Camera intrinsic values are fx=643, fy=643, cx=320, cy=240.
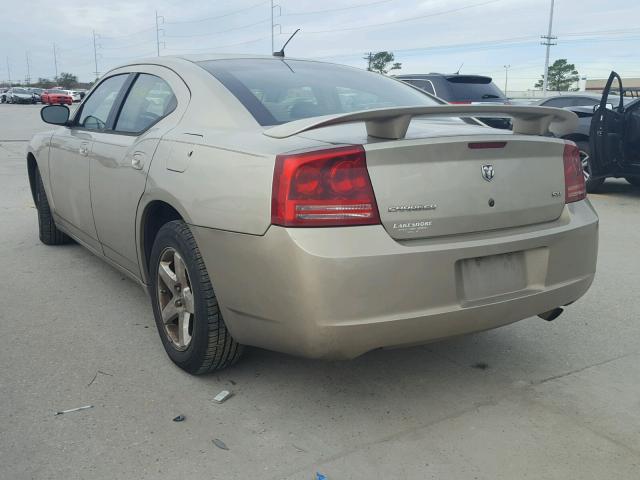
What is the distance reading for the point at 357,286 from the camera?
7.78 feet

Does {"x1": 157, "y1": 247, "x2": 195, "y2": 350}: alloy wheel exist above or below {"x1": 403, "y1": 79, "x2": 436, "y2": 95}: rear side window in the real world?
below

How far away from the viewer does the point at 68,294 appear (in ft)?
14.4

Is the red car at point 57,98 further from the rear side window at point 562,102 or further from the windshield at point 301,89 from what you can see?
the windshield at point 301,89

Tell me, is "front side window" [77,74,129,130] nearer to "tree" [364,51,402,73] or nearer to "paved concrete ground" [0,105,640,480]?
"paved concrete ground" [0,105,640,480]

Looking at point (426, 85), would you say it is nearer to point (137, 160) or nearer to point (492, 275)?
point (137, 160)

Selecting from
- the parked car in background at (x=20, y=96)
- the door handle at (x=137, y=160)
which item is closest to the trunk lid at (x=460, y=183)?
the door handle at (x=137, y=160)

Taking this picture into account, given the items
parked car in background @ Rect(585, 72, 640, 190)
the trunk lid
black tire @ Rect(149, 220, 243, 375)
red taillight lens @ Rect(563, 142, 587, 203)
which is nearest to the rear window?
parked car in background @ Rect(585, 72, 640, 190)

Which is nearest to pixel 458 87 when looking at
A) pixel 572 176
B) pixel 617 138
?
pixel 617 138

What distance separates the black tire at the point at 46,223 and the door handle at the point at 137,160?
7.67 feet

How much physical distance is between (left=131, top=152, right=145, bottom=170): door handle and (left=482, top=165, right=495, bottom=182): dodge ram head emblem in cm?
171

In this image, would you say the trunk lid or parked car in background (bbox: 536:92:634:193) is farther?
parked car in background (bbox: 536:92:634:193)

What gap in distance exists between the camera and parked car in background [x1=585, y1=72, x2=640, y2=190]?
7.96 metres

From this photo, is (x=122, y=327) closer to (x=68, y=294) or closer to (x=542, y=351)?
(x=68, y=294)

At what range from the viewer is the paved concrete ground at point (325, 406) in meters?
2.40
